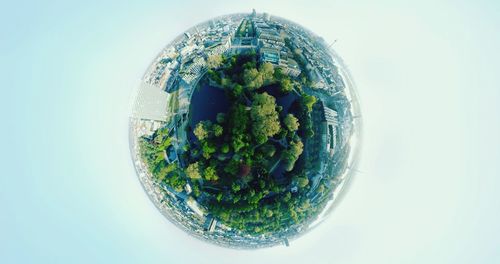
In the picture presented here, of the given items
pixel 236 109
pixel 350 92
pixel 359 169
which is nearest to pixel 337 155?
pixel 359 169

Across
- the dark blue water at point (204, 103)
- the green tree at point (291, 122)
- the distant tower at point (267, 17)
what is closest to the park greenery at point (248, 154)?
the green tree at point (291, 122)

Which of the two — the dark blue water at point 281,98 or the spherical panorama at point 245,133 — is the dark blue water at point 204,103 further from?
the dark blue water at point 281,98

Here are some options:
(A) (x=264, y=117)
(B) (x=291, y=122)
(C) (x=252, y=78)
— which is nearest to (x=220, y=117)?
(A) (x=264, y=117)

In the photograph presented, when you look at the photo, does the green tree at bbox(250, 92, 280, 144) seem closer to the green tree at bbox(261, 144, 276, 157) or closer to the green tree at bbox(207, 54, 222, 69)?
the green tree at bbox(261, 144, 276, 157)

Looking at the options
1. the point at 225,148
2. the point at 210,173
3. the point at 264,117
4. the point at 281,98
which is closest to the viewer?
the point at 264,117

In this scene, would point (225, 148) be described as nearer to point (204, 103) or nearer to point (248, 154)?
point (248, 154)

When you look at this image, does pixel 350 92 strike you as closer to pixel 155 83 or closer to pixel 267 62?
pixel 267 62
